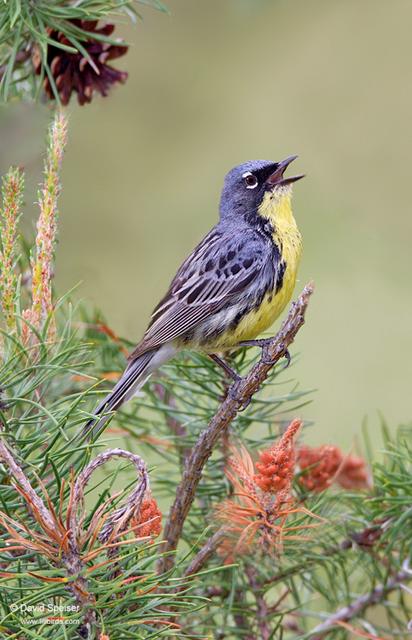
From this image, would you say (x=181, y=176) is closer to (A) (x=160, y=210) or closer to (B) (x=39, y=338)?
(A) (x=160, y=210)

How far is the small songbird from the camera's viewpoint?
93.7 inches

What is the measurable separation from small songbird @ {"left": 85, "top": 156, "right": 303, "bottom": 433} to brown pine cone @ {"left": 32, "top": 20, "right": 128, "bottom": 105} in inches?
28.5

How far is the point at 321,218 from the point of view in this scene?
14.3 feet

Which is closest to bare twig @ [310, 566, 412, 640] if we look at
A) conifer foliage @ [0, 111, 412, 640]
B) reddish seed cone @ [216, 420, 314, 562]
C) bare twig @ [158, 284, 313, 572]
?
conifer foliage @ [0, 111, 412, 640]

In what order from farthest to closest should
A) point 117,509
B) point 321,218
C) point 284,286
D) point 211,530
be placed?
point 321,218
point 284,286
point 211,530
point 117,509

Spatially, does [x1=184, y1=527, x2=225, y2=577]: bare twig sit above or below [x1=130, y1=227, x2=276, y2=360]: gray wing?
below

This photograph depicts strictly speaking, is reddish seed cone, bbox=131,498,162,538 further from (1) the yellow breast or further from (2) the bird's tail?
(1) the yellow breast

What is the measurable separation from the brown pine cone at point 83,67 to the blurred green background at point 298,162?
226 cm

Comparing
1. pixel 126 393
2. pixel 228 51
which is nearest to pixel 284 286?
pixel 126 393

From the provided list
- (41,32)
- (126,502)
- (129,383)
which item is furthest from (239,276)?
(126,502)

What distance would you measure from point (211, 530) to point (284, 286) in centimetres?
102

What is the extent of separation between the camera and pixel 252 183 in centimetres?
266

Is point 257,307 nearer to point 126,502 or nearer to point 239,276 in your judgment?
point 239,276

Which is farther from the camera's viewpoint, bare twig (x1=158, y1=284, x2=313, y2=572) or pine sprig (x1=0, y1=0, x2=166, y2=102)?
pine sprig (x1=0, y1=0, x2=166, y2=102)
